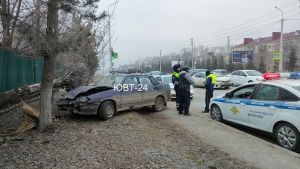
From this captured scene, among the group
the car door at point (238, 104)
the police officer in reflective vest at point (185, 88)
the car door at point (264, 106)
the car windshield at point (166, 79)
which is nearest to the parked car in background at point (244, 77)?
the car windshield at point (166, 79)

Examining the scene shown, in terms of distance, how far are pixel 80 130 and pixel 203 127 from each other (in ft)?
11.1

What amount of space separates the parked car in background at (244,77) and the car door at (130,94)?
552 inches

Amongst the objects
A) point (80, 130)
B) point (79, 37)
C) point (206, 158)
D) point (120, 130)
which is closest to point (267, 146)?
point (206, 158)

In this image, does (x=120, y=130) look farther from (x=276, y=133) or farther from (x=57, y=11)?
(x=276, y=133)

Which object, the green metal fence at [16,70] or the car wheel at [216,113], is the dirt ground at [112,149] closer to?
the car wheel at [216,113]

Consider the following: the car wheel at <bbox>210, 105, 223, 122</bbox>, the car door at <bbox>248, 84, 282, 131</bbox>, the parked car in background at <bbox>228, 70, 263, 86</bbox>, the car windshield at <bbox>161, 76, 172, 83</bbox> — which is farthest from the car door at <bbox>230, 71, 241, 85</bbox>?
the car door at <bbox>248, 84, 282, 131</bbox>

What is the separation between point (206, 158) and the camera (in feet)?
17.2

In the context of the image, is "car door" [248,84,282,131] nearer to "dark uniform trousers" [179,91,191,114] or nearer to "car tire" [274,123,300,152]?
"car tire" [274,123,300,152]

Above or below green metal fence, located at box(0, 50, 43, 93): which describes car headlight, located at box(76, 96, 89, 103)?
below

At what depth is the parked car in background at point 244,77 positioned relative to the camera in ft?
70.6

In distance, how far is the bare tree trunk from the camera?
6.49 meters

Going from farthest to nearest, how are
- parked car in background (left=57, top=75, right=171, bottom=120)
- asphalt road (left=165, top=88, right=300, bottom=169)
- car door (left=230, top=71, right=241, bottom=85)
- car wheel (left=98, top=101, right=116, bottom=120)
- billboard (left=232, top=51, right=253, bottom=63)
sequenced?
1. billboard (left=232, top=51, right=253, bottom=63)
2. car door (left=230, top=71, right=241, bottom=85)
3. car wheel (left=98, top=101, right=116, bottom=120)
4. parked car in background (left=57, top=75, right=171, bottom=120)
5. asphalt road (left=165, top=88, right=300, bottom=169)

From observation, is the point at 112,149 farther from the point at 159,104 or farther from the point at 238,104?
the point at 159,104

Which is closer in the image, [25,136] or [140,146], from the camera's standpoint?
[140,146]
